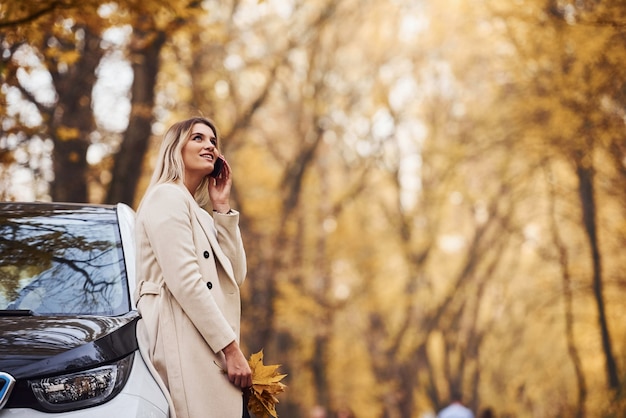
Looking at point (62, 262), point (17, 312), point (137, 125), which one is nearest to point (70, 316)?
point (17, 312)

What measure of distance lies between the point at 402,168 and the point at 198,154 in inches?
906

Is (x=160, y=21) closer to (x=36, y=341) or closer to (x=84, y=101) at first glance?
(x=84, y=101)

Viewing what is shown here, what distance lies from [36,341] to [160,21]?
7783 millimetres

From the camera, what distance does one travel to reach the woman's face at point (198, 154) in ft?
13.7

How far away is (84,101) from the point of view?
13242 mm

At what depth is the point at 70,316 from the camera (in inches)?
145

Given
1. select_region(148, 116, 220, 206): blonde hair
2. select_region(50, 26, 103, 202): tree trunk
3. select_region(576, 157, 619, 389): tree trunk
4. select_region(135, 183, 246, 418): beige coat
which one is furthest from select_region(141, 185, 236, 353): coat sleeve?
select_region(576, 157, 619, 389): tree trunk

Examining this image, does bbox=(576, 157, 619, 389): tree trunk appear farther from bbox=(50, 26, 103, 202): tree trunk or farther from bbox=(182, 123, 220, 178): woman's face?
bbox=(182, 123, 220, 178): woman's face

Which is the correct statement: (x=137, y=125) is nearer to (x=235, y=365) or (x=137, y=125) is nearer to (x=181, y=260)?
(x=181, y=260)

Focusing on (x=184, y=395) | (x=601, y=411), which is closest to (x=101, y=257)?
(x=184, y=395)

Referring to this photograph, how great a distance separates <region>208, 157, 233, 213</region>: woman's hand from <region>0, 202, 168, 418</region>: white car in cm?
45

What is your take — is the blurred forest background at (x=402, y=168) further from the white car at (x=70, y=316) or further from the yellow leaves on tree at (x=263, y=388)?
the yellow leaves on tree at (x=263, y=388)

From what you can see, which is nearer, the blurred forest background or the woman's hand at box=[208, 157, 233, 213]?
the woman's hand at box=[208, 157, 233, 213]

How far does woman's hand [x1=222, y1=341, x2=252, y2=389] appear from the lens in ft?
12.4
